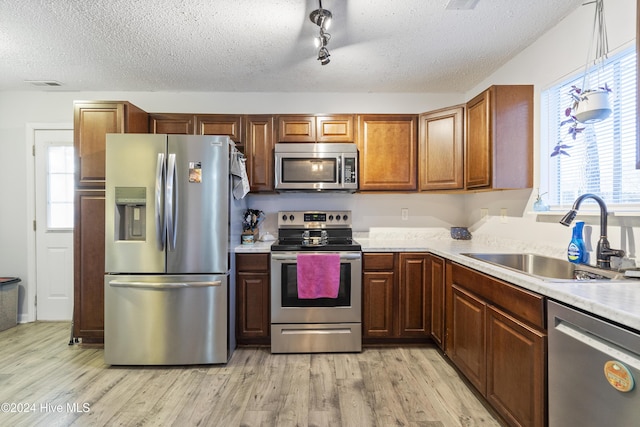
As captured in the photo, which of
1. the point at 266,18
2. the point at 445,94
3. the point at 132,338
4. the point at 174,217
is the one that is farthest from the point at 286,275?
the point at 445,94

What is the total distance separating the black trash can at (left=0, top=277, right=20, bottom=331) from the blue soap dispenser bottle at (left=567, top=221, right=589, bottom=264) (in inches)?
191

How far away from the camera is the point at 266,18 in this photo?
1.93 metres

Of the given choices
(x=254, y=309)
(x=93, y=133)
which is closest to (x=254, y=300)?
(x=254, y=309)

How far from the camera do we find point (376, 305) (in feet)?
8.46

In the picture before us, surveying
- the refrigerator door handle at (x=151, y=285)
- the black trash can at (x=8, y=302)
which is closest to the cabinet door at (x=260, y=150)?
the refrigerator door handle at (x=151, y=285)

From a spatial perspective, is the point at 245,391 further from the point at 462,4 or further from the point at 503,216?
the point at 462,4

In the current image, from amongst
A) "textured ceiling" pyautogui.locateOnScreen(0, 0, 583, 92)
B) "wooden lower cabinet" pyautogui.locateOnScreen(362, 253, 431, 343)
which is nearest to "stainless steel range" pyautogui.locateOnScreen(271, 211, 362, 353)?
"wooden lower cabinet" pyautogui.locateOnScreen(362, 253, 431, 343)

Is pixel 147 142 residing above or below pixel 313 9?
below

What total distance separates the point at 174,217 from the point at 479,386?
237cm

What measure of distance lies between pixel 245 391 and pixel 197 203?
1.40 metres

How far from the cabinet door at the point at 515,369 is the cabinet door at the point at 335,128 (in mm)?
1940

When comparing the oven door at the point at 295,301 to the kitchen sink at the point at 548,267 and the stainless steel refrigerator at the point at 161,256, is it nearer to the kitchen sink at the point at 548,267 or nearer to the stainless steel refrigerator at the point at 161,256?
the stainless steel refrigerator at the point at 161,256

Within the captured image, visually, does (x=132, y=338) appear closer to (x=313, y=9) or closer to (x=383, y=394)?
(x=383, y=394)

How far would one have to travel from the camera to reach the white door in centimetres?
315
